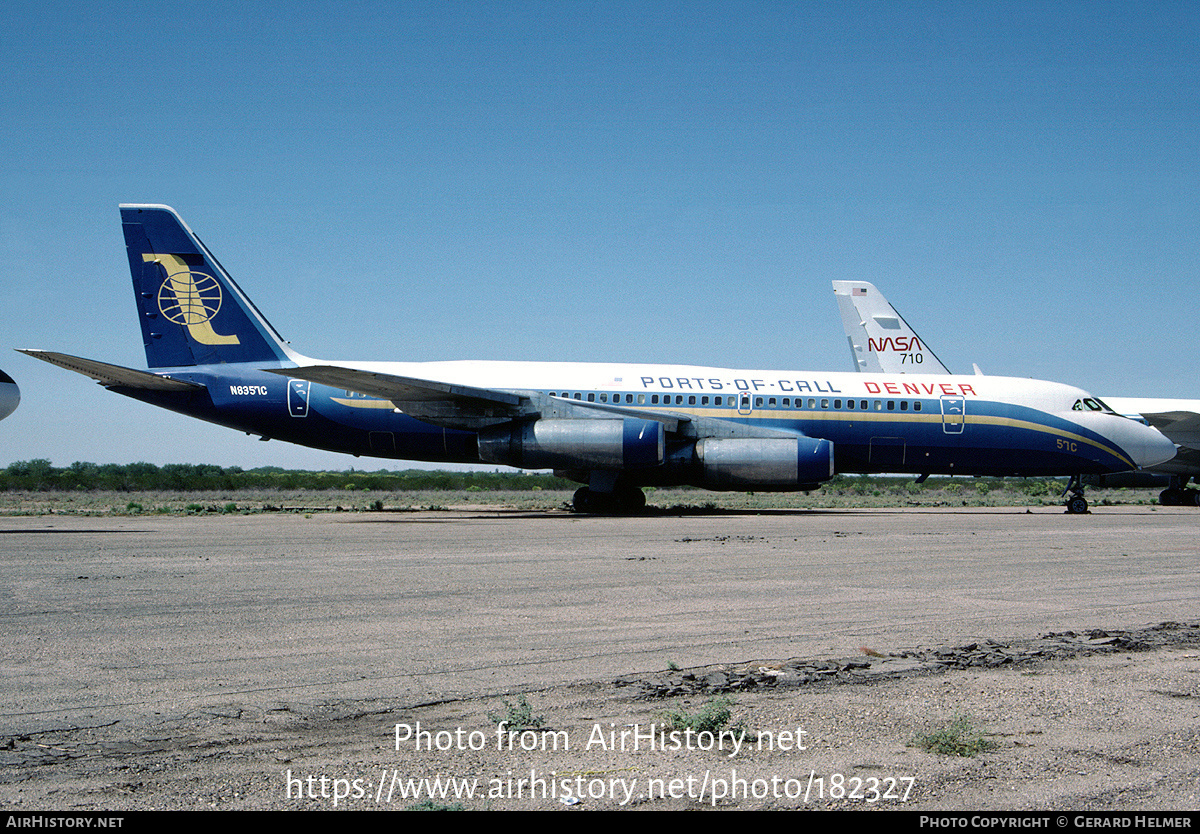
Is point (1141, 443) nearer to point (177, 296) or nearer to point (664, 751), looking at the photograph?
point (664, 751)

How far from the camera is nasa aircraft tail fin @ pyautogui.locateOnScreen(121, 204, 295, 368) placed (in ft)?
84.8

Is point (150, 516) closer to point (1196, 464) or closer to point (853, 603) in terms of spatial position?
point (853, 603)

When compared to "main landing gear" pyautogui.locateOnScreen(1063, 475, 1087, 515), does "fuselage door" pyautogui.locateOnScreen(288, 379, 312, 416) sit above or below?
above

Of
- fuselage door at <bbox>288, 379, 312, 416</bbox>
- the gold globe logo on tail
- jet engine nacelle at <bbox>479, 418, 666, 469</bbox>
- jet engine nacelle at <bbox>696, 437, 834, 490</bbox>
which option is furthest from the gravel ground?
the gold globe logo on tail

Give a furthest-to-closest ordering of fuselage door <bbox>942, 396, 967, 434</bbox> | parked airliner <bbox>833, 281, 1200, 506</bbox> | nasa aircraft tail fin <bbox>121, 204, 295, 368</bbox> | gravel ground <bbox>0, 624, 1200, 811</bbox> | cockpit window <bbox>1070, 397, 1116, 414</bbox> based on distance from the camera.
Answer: parked airliner <bbox>833, 281, 1200, 506</bbox>
nasa aircraft tail fin <bbox>121, 204, 295, 368</bbox>
cockpit window <bbox>1070, 397, 1116, 414</bbox>
fuselage door <bbox>942, 396, 967, 434</bbox>
gravel ground <bbox>0, 624, 1200, 811</bbox>

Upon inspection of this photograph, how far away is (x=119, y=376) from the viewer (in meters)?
24.5

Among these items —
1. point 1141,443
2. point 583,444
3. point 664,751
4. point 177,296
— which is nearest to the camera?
point 664,751

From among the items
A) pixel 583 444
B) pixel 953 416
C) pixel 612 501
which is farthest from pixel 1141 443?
pixel 583 444

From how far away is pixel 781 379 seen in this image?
25.2 m

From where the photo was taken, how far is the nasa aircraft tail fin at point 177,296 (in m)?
25.9

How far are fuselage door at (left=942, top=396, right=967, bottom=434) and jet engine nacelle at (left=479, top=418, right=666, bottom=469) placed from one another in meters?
7.52

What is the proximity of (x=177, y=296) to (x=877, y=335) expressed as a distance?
24709 mm

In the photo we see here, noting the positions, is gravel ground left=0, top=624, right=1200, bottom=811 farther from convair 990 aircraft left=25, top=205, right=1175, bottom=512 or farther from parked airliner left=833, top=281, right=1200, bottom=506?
parked airliner left=833, top=281, right=1200, bottom=506
